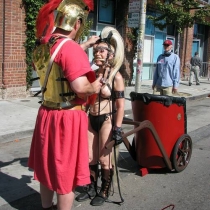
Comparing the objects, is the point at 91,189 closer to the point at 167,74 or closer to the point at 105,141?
the point at 105,141

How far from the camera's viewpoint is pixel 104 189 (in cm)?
346

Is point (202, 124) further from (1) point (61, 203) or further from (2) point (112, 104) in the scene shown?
(1) point (61, 203)

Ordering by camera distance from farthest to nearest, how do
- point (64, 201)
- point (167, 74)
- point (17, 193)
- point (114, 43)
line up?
point (167, 74) < point (17, 193) < point (114, 43) < point (64, 201)

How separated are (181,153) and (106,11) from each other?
31.4 ft

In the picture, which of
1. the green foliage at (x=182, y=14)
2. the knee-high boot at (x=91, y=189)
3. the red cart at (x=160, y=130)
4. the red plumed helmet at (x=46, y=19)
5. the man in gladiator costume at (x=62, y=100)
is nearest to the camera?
the man in gladiator costume at (x=62, y=100)

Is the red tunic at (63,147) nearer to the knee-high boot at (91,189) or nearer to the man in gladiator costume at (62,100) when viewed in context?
the man in gladiator costume at (62,100)

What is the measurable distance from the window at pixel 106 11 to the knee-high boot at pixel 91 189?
9833 millimetres

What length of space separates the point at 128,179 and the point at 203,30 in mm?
18362

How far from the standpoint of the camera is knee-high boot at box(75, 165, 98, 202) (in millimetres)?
3531

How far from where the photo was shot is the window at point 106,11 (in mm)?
12461

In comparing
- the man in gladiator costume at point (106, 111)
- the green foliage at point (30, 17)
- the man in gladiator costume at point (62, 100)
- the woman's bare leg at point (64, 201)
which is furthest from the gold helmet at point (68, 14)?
the green foliage at point (30, 17)

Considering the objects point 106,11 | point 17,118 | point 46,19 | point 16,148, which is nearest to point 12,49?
point 17,118

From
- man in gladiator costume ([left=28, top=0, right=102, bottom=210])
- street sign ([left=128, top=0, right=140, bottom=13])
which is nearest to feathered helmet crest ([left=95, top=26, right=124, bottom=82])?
man in gladiator costume ([left=28, top=0, right=102, bottom=210])

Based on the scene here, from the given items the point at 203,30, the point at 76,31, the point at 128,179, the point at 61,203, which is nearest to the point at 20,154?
the point at 128,179
